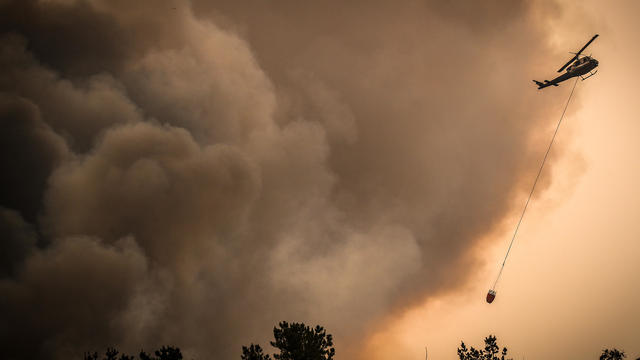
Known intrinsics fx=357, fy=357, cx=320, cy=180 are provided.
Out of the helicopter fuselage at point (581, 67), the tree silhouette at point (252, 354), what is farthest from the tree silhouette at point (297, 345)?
the helicopter fuselage at point (581, 67)

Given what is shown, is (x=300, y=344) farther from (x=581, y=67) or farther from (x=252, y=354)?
(x=581, y=67)

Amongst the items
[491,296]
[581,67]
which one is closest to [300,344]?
[491,296]

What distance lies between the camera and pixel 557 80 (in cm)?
4572

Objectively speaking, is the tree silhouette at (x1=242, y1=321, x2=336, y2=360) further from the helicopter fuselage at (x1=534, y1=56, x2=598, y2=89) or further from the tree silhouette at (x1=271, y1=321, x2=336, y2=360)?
the helicopter fuselage at (x1=534, y1=56, x2=598, y2=89)

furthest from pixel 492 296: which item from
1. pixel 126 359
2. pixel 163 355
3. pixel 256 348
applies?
pixel 126 359

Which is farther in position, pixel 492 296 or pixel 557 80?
pixel 557 80

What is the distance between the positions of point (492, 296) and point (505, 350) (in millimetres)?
18607

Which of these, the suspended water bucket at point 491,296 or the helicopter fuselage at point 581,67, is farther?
the helicopter fuselage at point 581,67

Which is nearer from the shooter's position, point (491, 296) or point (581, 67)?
point (491, 296)

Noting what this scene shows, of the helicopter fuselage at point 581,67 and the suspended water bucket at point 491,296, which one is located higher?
the helicopter fuselage at point 581,67

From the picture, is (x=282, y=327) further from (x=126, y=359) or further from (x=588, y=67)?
(x=588, y=67)

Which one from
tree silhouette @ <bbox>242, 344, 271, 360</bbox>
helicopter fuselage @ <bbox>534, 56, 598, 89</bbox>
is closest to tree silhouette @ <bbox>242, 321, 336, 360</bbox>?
tree silhouette @ <bbox>242, 344, 271, 360</bbox>

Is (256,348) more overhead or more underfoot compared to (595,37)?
more underfoot

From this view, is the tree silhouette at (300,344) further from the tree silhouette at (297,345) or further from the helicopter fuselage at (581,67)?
the helicopter fuselage at (581,67)
